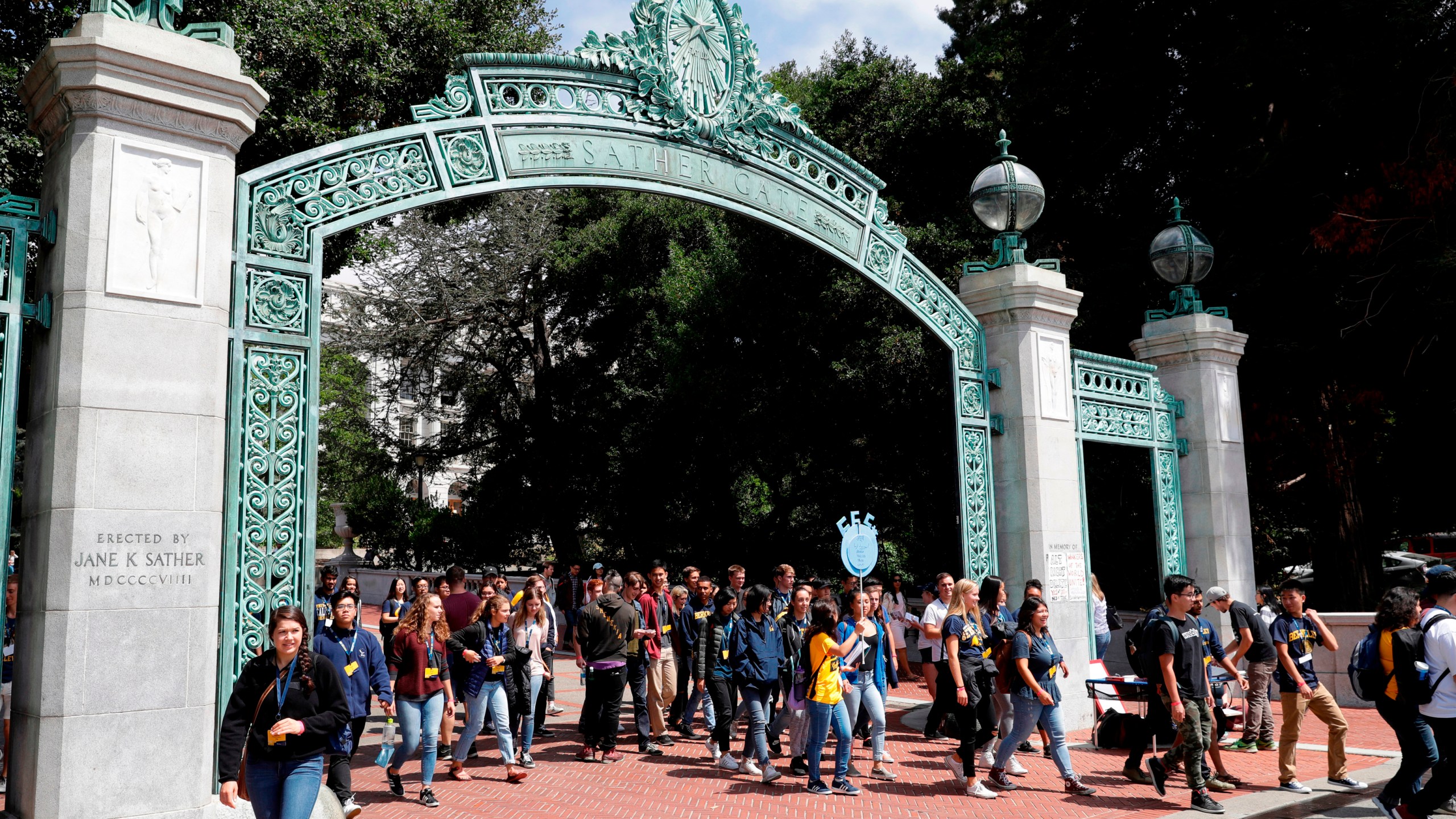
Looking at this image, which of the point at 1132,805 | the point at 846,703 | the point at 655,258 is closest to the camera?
the point at 1132,805

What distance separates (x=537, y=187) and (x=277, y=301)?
2.32 m

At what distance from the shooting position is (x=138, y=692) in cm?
602

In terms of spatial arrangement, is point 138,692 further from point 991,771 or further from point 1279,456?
point 1279,456

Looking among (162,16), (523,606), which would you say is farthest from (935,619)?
(162,16)

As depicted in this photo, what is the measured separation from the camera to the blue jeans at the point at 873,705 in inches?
Answer: 363

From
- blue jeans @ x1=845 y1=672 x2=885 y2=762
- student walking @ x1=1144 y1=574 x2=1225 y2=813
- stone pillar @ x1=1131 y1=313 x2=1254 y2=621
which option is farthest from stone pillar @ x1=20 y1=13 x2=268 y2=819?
stone pillar @ x1=1131 y1=313 x2=1254 y2=621

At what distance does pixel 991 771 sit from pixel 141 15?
8275mm

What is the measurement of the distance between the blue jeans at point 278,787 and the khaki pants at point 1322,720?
24.1 ft

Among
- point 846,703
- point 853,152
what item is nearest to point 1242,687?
point 846,703

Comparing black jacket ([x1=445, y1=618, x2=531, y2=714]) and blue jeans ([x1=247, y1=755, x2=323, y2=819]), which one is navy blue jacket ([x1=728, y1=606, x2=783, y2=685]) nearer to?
black jacket ([x1=445, y1=618, x2=531, y2=714])

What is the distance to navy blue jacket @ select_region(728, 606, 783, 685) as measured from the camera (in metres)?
9.09

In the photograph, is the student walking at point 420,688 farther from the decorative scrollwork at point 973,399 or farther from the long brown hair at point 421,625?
the decorative scrollwork at point 973,399

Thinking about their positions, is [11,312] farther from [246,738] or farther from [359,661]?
[246,738]

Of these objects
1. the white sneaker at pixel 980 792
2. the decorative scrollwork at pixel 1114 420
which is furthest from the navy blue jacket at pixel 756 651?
the decorative scrollwork at pixel 1114 420
